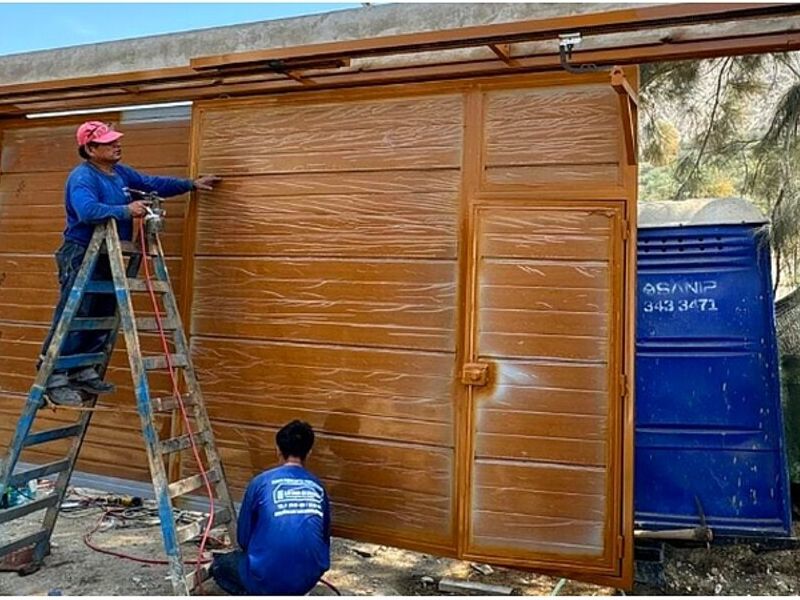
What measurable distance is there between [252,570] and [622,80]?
2.45 metres

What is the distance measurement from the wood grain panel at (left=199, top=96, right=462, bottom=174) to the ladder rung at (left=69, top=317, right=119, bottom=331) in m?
1.04

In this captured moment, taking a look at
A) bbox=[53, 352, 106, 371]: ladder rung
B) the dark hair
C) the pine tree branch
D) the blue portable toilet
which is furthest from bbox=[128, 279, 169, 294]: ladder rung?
the pine tree branch

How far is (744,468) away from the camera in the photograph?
3.71 meters

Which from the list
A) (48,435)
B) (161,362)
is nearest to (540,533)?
(161,362)

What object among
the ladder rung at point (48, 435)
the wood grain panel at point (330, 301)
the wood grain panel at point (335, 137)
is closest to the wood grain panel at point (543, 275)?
the wood grain panel at point (330, 301)

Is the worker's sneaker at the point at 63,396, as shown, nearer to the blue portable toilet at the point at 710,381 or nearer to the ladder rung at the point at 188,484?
the ladder rung at the point at 188,484

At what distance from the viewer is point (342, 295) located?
3430 millimetres

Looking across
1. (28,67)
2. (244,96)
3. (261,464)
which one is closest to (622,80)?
(244,96)

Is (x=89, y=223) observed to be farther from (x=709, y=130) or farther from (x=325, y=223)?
(x=709, y=130)

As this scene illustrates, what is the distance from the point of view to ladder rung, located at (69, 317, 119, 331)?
3.09 meters

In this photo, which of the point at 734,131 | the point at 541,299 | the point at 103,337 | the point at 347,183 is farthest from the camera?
the point at 734,131

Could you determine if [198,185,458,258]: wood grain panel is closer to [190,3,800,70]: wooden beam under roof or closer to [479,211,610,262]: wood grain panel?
[479,211,610,262]: wood grain panel

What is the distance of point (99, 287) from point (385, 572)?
6.42 ft

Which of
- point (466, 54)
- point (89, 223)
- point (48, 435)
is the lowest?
point (48, 435)
